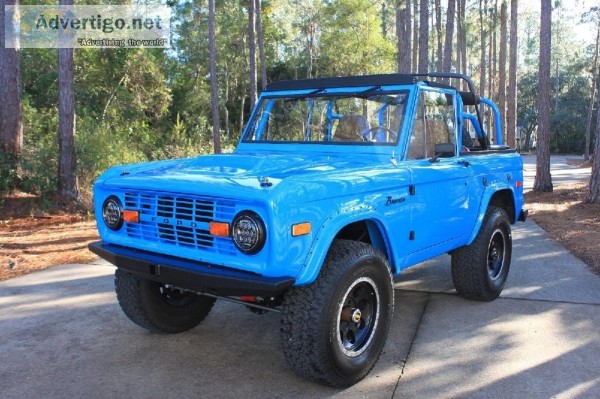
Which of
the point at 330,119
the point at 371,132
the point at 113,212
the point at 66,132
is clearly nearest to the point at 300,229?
the point at 113,212

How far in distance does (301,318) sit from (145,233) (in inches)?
48.1

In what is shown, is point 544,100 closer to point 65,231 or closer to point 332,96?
point 332,96

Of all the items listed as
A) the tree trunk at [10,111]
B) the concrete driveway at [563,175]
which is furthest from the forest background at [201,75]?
the concrete driveway at [563,175]

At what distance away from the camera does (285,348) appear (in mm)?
3252

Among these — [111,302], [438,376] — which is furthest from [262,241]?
[111,302]

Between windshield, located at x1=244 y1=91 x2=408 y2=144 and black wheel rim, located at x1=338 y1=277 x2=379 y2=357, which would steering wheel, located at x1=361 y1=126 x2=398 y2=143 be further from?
black wheel rim, located at x1=338 y1=277 x2=379 y2=357

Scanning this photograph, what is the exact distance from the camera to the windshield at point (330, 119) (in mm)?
4414

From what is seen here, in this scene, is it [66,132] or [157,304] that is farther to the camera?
[66,132]

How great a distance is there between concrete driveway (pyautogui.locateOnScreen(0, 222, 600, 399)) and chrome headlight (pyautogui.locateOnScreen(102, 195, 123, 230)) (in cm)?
101

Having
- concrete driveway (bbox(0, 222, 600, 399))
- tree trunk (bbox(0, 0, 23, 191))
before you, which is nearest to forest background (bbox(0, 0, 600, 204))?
tree trunk (bbox(0, 0, 23, 191))

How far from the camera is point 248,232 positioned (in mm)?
3035

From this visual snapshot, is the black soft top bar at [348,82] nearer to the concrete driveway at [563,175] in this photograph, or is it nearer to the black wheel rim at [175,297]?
the black wheel rim at [175,297]

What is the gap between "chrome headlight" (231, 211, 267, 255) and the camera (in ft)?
9.82

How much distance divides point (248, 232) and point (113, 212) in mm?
1228
